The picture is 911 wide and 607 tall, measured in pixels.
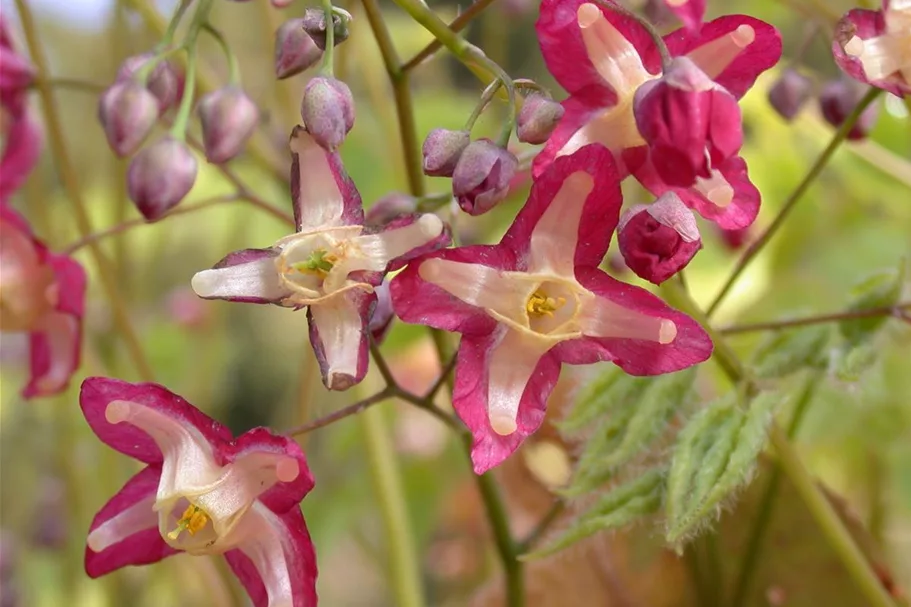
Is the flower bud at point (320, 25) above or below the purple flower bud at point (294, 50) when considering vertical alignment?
above

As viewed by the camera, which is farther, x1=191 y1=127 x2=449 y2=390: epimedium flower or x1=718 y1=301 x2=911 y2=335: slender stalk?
x1=718 y1=301 x2=911 y2=335: slender stalk

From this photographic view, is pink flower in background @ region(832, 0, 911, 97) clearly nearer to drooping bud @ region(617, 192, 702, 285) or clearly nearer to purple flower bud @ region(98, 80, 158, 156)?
drooping bud @ region(617, 192, 702, 285)

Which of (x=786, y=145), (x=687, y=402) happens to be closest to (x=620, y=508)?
(x=687, y=402)

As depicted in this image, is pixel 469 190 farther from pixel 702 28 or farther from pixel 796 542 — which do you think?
pixel 796 542

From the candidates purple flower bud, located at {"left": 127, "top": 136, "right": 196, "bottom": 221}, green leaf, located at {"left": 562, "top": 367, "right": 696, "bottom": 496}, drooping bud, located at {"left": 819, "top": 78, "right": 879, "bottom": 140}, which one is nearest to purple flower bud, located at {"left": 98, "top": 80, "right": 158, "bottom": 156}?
purple flower bud, located at {"left": 127, "top": 136, "right": 196, "bottom": 221}

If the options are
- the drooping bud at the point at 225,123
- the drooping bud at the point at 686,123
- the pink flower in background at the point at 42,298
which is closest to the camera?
the drooping bud at the point at 686,123

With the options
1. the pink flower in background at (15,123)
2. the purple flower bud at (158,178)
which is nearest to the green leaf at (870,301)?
the purple flower bud at (158,178)

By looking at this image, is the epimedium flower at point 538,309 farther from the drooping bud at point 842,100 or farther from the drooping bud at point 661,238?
the drooping bud at point 842,100
